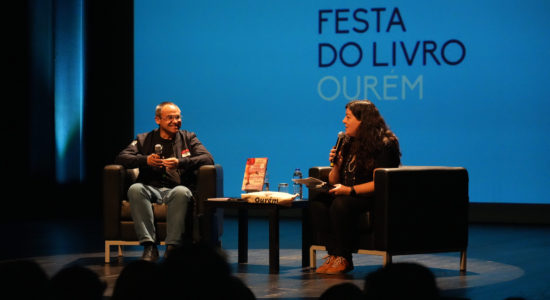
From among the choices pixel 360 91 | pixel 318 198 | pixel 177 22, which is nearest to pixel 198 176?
pixel 318 198

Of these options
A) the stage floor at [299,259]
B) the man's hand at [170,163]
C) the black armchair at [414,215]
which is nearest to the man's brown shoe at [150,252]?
the stage floor at [299,259]

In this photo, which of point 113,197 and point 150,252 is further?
point 113,197

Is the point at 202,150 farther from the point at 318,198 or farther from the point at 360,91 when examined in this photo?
the point at 360,91

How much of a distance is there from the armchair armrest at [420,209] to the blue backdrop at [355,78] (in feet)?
8.85

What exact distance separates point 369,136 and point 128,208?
5.25 feet

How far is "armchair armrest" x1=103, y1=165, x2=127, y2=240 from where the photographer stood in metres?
5.30

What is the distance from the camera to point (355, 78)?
25.5ft

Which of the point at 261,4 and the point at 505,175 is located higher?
the point at 261,4

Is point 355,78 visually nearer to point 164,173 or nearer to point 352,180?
point 164,173

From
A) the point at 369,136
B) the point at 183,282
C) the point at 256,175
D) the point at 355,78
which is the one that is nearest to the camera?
the point at 183,282

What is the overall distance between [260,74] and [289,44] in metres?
0.41

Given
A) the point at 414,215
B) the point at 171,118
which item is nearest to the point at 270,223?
the point at 414,215

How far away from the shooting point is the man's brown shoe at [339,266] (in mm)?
4684

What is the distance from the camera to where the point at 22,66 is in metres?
8.29
